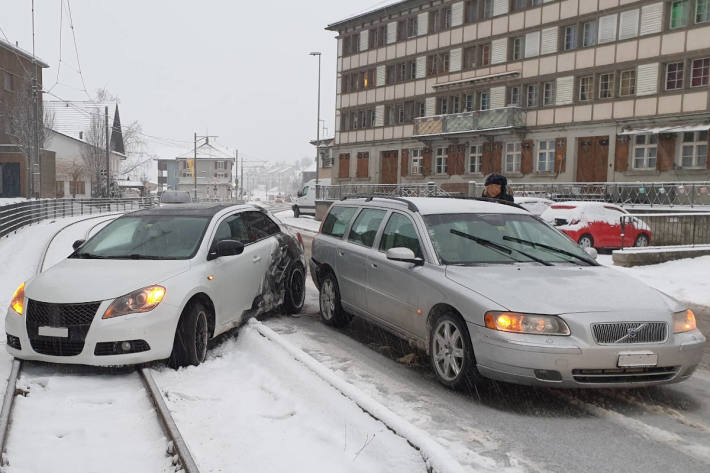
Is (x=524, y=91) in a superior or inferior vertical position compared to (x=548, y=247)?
superior

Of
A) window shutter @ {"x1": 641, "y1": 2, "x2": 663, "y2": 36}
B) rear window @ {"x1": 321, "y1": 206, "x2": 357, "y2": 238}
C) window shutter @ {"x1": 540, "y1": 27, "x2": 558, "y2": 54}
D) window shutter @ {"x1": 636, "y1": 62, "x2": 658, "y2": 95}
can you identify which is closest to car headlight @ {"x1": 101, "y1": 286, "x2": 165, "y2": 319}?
rear window @ {"x1": 321, "y1": 206, "x2": 357, "y2": 238}

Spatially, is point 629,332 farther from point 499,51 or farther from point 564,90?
point 499,51

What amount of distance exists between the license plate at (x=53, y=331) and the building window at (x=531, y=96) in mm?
33635

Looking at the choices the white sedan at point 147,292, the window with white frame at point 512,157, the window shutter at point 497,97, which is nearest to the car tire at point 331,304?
the white sedan at point 147,292

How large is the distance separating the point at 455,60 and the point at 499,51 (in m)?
3.57

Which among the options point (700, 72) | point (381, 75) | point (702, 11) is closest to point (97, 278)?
point (700, 72)

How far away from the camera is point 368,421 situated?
4328mm

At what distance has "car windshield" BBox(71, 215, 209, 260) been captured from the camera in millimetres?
6316

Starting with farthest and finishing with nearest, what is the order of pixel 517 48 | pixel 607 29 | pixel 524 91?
pixel 517 48
pixel 524 91
pixel 607 29

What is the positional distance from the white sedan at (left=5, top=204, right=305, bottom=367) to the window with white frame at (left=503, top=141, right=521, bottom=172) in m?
30.9

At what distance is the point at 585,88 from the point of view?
32.9 m

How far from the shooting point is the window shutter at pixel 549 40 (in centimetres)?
3403

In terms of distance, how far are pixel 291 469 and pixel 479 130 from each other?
35.5 m

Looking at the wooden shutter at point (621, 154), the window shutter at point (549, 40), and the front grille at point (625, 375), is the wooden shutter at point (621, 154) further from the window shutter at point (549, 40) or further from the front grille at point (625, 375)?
the front grille at point (625, 375)
